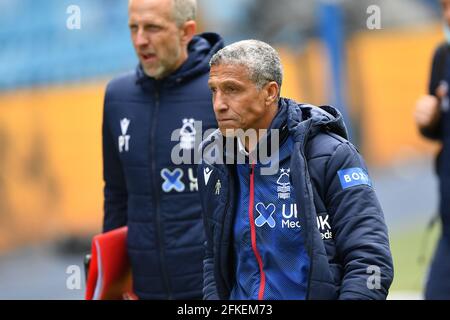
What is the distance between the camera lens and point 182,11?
18.0 ft

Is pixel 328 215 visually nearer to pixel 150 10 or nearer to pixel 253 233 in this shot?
pixel 253 233

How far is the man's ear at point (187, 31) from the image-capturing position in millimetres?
5523

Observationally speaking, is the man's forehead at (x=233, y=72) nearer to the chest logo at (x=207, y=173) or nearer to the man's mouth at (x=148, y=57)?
the chest logo at (x=207, y=173)

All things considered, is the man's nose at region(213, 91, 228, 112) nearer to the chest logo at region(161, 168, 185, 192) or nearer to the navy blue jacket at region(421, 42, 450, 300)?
the chest logo at region(161, 168, 185, 192)

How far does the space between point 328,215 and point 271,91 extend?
1.76ft

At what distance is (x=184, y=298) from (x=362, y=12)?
12040 millimetres

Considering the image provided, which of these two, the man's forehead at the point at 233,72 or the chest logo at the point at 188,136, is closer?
the man's forehead at the point at 233,72

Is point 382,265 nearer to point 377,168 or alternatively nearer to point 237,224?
point 237,224

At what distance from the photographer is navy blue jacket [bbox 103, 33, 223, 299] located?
5.30 metres

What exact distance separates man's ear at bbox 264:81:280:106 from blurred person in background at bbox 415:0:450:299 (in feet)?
8.00

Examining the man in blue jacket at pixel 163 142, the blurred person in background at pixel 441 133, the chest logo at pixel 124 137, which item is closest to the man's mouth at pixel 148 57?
the man in blue jacket at pixel 163 142

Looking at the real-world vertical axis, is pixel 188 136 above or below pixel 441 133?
above

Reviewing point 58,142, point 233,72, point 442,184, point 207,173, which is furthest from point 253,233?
point 58,142

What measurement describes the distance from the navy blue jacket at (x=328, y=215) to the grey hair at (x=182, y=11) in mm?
1388
